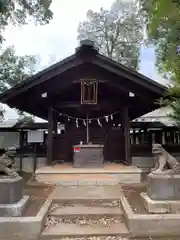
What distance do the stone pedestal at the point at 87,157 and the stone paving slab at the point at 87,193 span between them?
6.83 feet

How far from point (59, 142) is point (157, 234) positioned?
694cm

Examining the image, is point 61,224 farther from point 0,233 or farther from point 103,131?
point 103,131

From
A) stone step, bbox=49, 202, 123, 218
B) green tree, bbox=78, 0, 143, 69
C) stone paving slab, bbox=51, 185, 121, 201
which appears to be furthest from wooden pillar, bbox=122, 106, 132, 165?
green tree, bbox=78, 0, 143, 69

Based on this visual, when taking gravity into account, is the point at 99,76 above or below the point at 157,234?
above

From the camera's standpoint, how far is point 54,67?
818cm

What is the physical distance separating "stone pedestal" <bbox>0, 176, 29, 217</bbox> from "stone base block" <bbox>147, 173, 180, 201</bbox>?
2357mm

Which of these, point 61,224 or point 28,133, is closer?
point 61,224

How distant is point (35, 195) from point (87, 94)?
410 centimetres

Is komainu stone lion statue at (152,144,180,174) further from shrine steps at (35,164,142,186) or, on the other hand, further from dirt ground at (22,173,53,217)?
shrine steps at (35,164,142,186)

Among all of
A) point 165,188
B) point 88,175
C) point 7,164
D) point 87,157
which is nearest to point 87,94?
point 87,157

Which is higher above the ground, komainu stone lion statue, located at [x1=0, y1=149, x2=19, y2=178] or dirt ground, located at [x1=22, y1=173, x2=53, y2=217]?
A: komainu stone lion statue, located at [x1=0, y1=149, x2=19, y2=178]

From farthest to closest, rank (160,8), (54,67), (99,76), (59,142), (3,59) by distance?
(3,59) < (59,142) < (99,76) < (54,67) < (160,8)

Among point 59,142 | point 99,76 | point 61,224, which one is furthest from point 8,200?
point 59,142

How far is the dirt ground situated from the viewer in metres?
4.64
